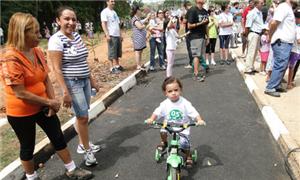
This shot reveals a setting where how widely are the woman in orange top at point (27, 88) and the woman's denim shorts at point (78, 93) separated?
0.38 meters

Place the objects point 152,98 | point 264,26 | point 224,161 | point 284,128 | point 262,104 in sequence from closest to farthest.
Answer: point 224,161
point 284,128
point 262,104
point 152,98
point 264,26

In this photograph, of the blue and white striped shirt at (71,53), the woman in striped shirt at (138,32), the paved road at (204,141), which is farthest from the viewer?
the woman in striped shirt at (138,32)

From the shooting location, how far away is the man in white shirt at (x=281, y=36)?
677cm

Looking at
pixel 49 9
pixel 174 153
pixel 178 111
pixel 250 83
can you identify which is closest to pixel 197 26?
pixel 250 83

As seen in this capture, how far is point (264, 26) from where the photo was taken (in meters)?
9.02

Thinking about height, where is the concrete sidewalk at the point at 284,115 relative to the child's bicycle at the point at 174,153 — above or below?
below

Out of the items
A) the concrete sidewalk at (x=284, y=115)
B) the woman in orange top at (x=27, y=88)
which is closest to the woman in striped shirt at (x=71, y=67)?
the woman in orange top at (x=27, y=88)

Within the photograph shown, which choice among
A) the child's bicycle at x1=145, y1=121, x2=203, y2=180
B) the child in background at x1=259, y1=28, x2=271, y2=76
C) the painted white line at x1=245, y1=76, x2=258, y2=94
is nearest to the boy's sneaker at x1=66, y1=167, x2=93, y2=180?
the child's bicycle at x1=145, y1=121, x2=203, y2=180

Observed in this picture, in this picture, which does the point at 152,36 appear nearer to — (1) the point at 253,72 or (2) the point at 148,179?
(1) the point at 253,72

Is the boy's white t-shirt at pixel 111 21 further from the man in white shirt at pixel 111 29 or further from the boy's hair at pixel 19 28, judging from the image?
the boy's hair at pixel 19 28

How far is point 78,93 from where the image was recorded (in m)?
4.45

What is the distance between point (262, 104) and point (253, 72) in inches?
113

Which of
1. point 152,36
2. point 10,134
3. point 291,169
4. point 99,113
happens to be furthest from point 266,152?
point 152,36

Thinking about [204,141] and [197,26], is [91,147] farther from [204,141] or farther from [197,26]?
[197,26]
